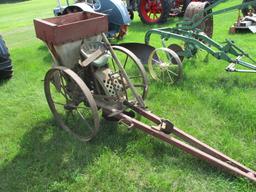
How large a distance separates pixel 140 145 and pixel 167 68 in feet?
→ 5.60

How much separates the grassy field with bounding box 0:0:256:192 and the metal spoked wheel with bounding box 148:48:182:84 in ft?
0.58

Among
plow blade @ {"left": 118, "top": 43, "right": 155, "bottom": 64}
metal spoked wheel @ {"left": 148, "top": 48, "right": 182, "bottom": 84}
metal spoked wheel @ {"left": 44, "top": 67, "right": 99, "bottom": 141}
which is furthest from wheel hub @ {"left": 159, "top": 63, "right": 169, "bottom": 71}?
metal spoked wheel @ {"left": 44, "top": 67, "right": 99, "bottom": 141}

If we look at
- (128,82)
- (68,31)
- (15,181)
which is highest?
(68,31)

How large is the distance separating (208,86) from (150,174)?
205 cm

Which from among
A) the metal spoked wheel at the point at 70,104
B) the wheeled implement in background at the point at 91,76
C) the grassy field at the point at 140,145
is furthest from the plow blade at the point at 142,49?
the metal spoked wheel at the point at 70,104

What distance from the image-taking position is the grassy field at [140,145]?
2879 millimetres

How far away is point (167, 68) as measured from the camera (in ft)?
15.4

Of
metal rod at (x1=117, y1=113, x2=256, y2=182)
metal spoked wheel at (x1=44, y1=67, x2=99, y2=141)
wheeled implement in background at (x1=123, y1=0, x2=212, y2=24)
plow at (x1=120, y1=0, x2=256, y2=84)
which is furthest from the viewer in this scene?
wheeled implement in background at (x1=123, y1=0, x2=212, y2=24)

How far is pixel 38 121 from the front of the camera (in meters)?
4.04

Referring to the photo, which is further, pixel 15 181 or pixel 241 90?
pixel 241 90

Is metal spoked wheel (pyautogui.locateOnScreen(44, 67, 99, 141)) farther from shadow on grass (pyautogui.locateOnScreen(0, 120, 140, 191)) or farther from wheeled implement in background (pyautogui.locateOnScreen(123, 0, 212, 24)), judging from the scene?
wheeled implement in background (pyautogui.locateOnScreen(123, 0, 212, 24))

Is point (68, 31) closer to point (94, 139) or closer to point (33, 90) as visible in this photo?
point (94, 139)

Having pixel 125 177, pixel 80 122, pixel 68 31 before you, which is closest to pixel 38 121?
pixel 80 122

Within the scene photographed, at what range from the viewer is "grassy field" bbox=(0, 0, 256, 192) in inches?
113
